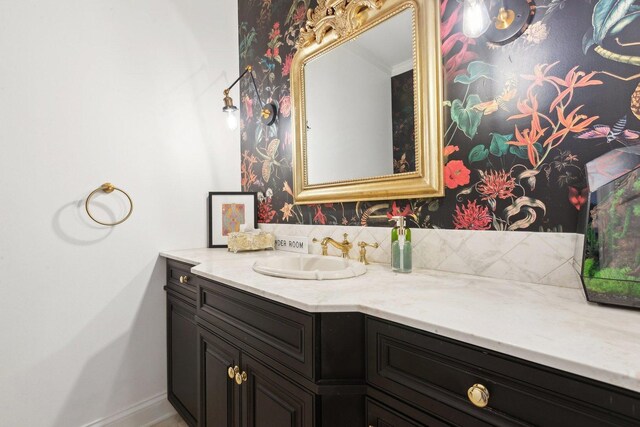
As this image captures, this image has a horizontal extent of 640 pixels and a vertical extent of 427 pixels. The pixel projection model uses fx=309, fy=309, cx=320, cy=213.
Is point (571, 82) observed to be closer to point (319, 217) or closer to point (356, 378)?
point (356, 378)

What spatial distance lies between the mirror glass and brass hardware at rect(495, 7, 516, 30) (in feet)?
0.97

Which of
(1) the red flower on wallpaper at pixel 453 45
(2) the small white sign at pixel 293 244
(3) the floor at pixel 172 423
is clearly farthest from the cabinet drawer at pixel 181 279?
(1) the red flower on wallpaper at pixel 453 45

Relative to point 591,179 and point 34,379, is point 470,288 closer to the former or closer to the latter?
point 591,179

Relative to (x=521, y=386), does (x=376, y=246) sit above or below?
above

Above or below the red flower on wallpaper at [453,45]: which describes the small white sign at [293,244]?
below

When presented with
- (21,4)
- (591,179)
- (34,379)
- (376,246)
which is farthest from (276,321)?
(21,4)

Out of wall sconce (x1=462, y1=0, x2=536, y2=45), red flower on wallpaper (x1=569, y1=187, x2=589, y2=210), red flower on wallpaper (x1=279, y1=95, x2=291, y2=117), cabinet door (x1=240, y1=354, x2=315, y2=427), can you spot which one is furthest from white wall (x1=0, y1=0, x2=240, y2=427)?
red flower on wallpaper (x1=569, y1=187, x2=589, y2=210)

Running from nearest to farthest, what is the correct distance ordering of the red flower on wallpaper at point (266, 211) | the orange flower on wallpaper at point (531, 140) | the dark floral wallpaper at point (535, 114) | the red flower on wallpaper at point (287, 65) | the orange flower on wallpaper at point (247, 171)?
1. the dark floral wallpaper at point (535, 114)
2. the orange flower on wallpaper at point (531, 140)
3. the red flower on wallpaper at point (287, 65)
4. the red flower on wallpaper at point (266, 211)
5. the orange flower on wallpaper at point (247, 171)

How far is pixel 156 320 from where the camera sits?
5.91 ft

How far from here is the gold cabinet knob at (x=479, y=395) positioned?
0.55 m

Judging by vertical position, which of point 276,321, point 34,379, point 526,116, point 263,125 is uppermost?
point 263,125

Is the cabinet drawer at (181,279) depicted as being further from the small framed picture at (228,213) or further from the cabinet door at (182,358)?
the small framed picture at (228,213)

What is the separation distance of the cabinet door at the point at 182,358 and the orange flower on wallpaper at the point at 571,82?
65.0 inches

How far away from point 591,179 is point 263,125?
1.69 m
